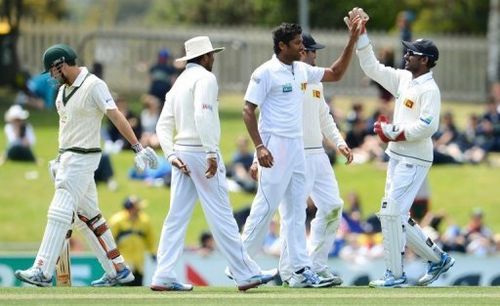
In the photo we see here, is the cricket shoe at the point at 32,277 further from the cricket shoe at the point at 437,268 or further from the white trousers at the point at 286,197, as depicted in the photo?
the cricket shoe at the point at 437,268

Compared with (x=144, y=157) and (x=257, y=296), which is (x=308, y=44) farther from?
(x=257, y=296)

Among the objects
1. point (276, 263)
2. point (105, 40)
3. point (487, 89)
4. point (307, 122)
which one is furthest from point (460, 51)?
point (307, 122)

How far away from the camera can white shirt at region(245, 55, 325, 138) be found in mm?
16281

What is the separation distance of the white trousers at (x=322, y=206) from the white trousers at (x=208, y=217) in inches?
49.0

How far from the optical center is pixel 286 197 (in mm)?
16641

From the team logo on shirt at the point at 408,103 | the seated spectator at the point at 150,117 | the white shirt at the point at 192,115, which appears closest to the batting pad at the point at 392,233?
the team logo on shirt at the point at 408,103

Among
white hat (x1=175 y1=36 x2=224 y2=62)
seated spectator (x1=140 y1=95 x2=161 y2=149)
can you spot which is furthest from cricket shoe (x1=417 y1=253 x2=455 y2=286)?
seated spectator (x1=140 y1=95 x2=161 y2=149)

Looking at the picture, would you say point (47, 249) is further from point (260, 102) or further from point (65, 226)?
point (260, 102)

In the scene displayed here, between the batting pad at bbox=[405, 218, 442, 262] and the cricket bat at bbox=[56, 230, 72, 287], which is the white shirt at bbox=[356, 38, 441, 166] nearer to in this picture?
the batting pad at bbox=[405, 218, 442, 262]

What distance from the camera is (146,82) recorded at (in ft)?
145

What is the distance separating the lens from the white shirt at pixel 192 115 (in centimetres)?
1579

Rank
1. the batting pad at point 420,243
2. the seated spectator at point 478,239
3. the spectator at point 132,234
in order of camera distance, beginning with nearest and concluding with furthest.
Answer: the batting pad at point 420,243, the spectator at point 132,234, the seated spectator at point 478,239

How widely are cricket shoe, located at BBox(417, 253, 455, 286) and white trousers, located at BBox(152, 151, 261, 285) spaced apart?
6.24 feet

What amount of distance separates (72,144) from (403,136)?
125 inches
